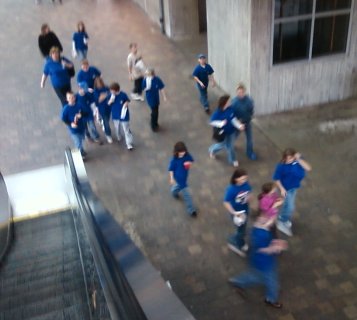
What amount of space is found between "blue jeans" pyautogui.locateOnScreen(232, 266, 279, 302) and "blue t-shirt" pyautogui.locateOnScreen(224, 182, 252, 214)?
2.97ft

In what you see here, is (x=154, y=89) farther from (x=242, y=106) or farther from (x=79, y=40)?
(x=79, y=40)

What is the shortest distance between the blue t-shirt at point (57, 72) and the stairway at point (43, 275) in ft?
16.0

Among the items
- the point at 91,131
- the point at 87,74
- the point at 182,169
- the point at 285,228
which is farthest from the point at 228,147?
the point at 87,74

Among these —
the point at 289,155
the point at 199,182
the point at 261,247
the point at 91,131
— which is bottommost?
the point at 199,182

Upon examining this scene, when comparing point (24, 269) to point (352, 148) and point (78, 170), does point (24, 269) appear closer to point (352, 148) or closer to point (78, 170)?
point (78, 170)

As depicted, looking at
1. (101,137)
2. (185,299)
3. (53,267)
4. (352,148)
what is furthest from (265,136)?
(53,267)

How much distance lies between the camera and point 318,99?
11.6 meters

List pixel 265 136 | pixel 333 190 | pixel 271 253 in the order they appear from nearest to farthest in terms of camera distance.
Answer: pixel 271 253 < pixel 333 190 < pixel 265 136

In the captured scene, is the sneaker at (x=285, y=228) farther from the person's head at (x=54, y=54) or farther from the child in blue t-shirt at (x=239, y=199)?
the person's head at (x=54, y=54)

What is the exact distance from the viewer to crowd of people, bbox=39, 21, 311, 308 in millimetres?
6289

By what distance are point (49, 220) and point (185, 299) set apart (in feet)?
7.25

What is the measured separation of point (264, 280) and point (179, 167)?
2.28 meters

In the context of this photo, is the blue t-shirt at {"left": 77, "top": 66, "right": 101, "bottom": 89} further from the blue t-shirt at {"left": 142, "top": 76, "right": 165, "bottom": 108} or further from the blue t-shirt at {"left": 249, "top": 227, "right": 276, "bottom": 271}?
the blue t-shirt at {"left": 249, "top": 227, "right": 276, "bottom": 271}

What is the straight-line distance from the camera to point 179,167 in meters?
7.80
